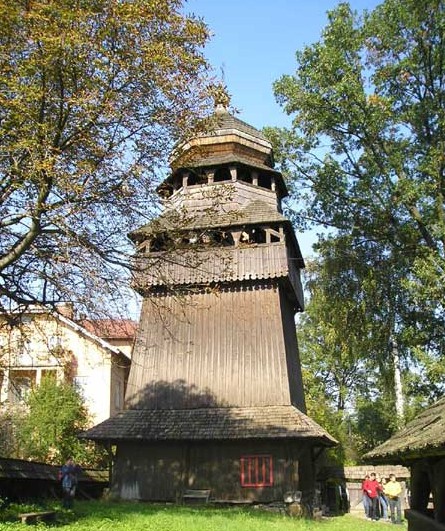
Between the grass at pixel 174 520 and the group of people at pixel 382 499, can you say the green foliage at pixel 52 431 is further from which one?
the group of people at pixel 382 499

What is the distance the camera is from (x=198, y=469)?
19.2 metres

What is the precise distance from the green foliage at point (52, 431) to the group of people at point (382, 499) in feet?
37.0

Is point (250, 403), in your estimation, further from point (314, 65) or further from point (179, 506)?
point (314, 65)

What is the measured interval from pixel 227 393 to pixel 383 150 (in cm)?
1113

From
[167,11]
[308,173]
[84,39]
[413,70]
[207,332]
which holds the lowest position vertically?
[207,332]

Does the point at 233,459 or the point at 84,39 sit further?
the point at 233,459

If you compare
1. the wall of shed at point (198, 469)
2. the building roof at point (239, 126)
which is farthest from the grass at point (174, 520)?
the building roof at point (239, 126)

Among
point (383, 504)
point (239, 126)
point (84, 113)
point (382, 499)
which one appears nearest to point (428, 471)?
point (84, 113)

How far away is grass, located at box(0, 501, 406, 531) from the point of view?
12070 millimetres

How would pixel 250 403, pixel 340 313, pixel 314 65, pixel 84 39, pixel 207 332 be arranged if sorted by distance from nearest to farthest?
1. pixel 84 39
2. pixel 250 403
3. pixel 207 332
4. pixel 314 65
5. pixel 340 313

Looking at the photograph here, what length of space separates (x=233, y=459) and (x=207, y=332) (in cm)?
451

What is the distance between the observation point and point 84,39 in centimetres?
868

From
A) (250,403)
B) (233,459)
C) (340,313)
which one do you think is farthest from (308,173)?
(233,459)

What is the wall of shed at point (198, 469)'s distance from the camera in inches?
728
